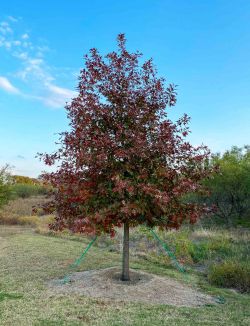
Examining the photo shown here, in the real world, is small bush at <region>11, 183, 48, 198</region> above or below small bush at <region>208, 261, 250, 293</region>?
above

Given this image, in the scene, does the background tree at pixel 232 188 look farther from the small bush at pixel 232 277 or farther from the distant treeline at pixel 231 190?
the small bush at pixel 232 277

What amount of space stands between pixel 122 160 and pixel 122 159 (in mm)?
18

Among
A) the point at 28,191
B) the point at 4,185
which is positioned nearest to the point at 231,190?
the point at 4,185

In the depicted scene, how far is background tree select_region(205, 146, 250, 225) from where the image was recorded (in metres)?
27.6

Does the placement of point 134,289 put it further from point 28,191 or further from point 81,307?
point 28,191

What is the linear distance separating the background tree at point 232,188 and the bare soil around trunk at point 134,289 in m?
19.5

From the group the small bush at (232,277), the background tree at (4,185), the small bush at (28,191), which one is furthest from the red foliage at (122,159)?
the small bush at (28,191)

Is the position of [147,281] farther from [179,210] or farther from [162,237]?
[162,237]

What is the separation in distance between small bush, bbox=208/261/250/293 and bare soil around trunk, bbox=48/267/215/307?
95 centimetres

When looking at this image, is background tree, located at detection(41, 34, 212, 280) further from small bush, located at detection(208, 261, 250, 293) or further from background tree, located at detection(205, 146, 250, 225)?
background tree, located at detection(205, 146, 250, 225)

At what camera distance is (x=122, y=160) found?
293 inches

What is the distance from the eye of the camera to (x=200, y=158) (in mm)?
7641

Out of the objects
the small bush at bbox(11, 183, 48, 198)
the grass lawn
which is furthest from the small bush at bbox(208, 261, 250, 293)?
the small bush at bbox(11, 183, 48, 198)

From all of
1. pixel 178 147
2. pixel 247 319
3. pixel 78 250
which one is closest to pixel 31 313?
pixel 247 319
